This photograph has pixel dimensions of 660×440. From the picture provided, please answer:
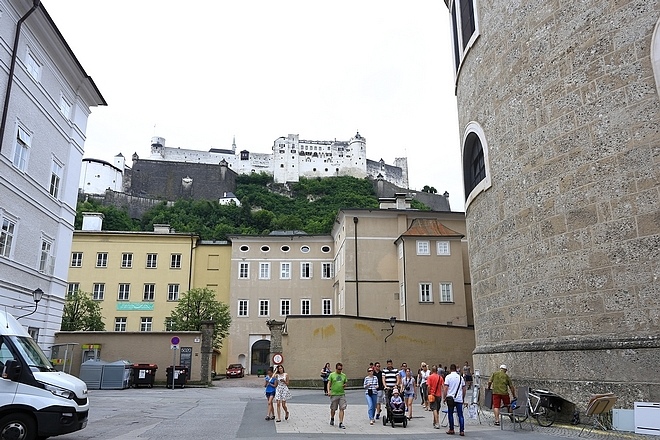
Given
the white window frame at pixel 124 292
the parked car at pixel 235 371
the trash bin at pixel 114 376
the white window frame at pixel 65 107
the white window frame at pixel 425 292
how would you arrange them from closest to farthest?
the white window frame at pixel 65 107, the trash bin at pixel 114 376, the white window frame at pixel 425 292, the parked car at pixel 235 371, the white window frame at pixel 124 292

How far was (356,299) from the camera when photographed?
38.8 m

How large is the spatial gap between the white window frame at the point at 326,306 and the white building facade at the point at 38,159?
25618 millimetres

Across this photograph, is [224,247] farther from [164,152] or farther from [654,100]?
[164,152]

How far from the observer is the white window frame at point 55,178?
23.2 m

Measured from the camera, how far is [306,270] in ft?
158

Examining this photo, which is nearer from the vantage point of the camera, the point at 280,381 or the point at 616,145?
the point at 616,145

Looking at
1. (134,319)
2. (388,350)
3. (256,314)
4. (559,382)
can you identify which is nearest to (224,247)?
(256,314)

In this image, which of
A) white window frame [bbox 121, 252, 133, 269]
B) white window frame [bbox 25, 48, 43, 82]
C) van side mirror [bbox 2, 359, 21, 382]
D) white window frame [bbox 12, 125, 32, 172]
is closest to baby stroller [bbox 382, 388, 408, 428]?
van side mirror [bbox 2, 359, 21, 382]

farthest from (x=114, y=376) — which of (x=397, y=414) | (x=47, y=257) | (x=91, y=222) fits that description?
(x=91, y=222)

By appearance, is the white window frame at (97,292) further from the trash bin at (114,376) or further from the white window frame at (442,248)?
the white window frame at (442,248)

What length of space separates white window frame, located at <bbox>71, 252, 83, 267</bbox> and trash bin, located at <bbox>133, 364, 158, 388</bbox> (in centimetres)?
2338

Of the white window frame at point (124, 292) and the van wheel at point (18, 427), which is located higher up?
the white window frame at point (124, 292)

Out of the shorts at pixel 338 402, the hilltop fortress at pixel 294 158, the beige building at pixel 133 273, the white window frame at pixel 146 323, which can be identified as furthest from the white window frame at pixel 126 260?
the hilltop fortress at pixel 294 158

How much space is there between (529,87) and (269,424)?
34.0 ft
